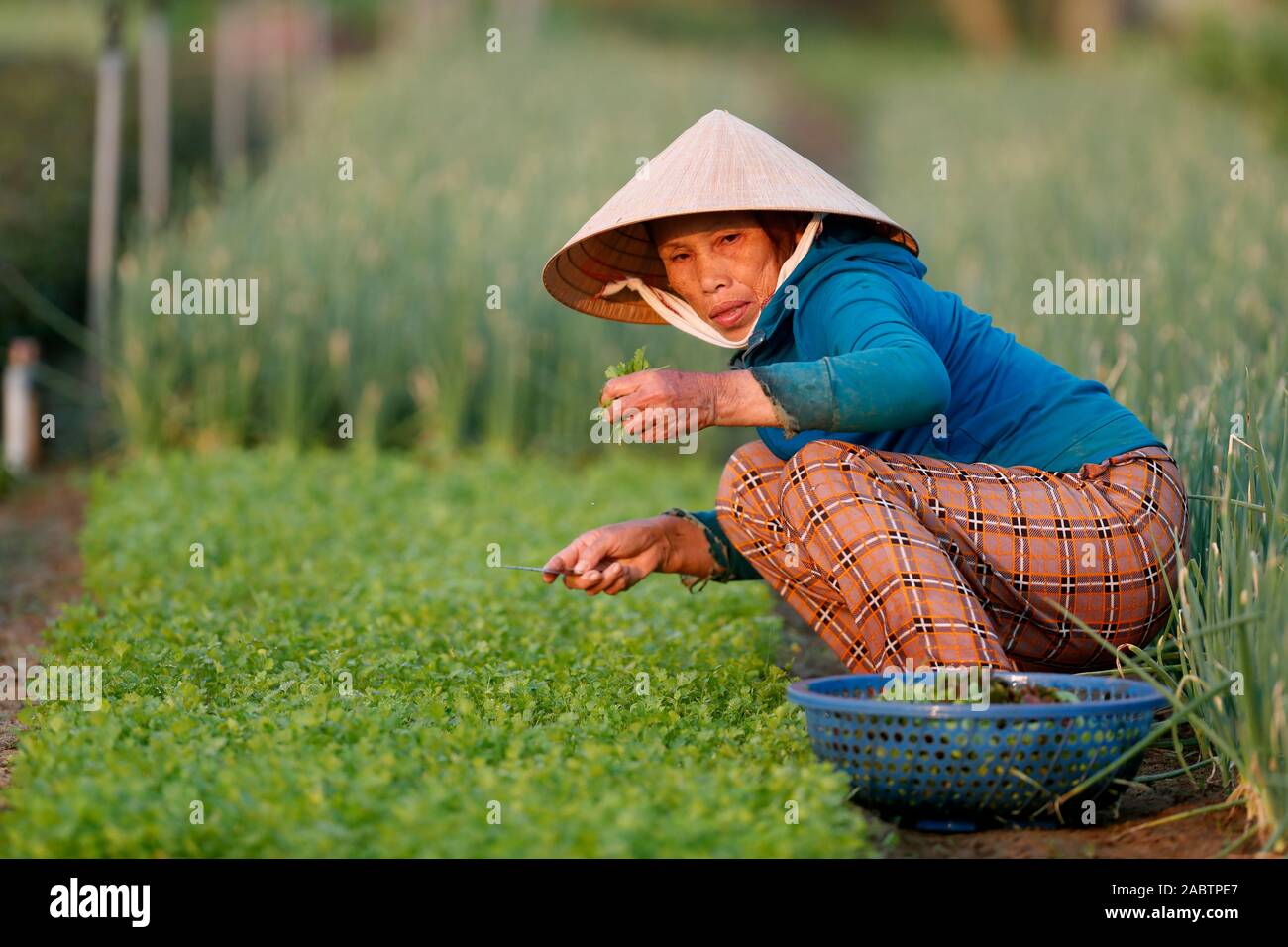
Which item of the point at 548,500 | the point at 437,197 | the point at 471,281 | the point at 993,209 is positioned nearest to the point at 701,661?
the point at 548,500

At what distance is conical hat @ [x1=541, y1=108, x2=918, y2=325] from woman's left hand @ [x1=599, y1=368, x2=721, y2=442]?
1.48 feet

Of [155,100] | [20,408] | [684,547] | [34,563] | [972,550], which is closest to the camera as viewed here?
[972,550]

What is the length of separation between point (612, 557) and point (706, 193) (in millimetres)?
755

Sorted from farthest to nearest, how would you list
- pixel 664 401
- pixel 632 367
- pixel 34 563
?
pixel 34 563 → pixel 632 367 → pixel 664 401

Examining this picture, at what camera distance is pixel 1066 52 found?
30.8m

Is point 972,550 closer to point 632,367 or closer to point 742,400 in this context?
point 742,400

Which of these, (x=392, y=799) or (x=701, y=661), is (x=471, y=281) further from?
(x=392, y=799)

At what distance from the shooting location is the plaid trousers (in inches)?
108

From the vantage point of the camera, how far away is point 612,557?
10.6 feet

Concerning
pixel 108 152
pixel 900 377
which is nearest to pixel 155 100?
pixel 108 152

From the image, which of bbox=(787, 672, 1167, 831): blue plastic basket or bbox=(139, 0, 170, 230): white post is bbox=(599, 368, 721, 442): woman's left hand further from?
bbox=(139, 0, 170, 230): white post

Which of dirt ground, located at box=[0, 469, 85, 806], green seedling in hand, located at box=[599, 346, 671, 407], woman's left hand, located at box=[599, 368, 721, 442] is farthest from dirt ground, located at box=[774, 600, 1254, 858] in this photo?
dirt ground, located at box=[0, 469, 85, 806]

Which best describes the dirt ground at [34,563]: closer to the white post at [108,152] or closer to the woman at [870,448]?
the white post at [108,152]
